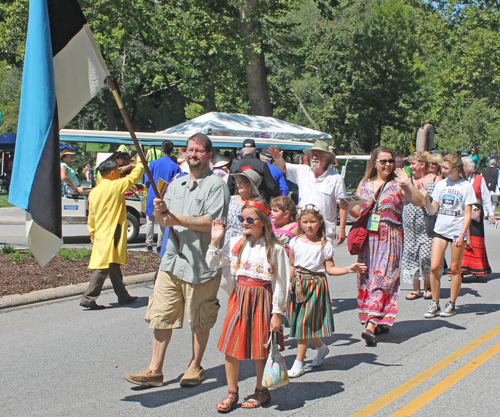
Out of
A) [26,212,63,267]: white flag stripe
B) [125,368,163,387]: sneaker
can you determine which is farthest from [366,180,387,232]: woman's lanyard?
[26,212,63,267]: white flag stripe

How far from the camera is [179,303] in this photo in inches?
177

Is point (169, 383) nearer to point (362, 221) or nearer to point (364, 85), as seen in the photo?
point (362, 221)

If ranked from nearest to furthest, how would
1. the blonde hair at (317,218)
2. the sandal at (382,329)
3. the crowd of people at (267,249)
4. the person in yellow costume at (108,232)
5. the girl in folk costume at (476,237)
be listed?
the crowd of people at (267,249) < the blonde hair at (317,218) < the sandal at (382,329) < the person in yellow costume at (108,232) < the girl in folk costume at (476,237)

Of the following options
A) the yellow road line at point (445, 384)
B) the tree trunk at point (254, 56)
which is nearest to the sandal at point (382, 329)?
the yellow road line at point (445, 384)

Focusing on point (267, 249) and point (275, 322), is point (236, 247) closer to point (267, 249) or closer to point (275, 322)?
point (267, 249)

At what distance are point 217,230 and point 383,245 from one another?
2364mm

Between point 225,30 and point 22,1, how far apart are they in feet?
25.0

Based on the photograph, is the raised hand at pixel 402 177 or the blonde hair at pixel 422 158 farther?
the blonde hair at pixel 422 158

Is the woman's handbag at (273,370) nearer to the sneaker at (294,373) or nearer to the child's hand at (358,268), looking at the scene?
the sneaker at (294,373)

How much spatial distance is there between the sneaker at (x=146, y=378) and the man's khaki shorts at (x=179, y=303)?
0.35 meters

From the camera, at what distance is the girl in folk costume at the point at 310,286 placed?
481 centimetres

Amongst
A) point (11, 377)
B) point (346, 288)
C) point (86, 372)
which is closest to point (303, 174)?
point (346, 288)

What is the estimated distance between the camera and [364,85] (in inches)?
1478

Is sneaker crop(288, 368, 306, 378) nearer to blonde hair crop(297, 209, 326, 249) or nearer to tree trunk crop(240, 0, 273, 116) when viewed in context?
blonde hair crop(297, 209, 326, 249)
